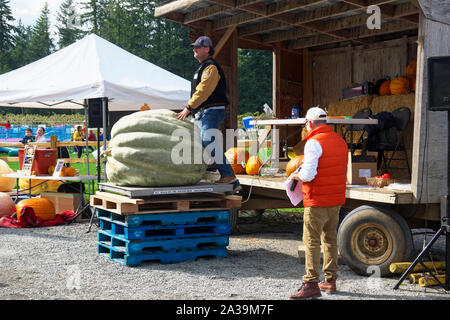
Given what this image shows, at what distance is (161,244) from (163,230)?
194 mm

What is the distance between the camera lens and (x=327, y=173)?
5508 millimetres

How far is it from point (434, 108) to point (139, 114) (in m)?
3.48

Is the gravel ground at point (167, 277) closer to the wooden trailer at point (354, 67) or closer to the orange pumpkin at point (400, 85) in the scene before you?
the wooden trailer at point (354, 67)

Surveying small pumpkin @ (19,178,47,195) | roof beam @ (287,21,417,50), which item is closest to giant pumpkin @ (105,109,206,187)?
roof beam @ (287,21,417,50)

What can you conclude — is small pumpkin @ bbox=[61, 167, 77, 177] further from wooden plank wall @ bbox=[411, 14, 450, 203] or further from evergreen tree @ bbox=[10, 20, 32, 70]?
evergreen tree @ bbox=[10, 20, 32, 70]

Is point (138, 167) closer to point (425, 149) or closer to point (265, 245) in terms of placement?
point (265, 245)

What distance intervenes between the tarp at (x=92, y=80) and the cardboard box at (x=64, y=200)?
1799mm

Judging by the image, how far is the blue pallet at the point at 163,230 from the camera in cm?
692

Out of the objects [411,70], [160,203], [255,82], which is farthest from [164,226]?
[255,82]

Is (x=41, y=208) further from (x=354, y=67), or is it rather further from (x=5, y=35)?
(x=5, y=35)

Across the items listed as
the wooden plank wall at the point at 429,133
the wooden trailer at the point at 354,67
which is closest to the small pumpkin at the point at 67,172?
the wooden trailer at the point at 354,67

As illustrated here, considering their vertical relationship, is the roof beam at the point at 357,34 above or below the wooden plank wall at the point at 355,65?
above

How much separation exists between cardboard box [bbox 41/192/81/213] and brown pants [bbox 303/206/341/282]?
657 cm
